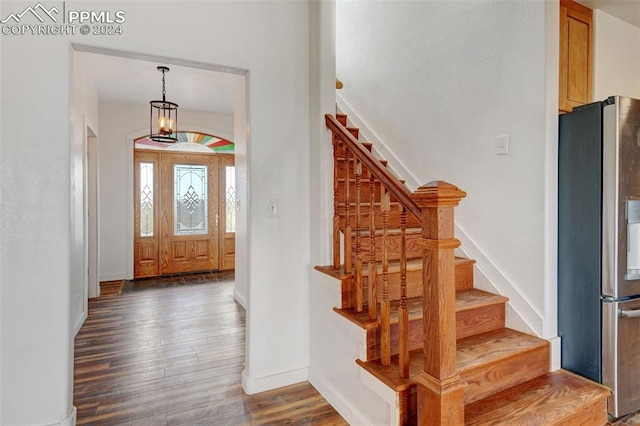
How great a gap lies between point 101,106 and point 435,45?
4980 millimetres

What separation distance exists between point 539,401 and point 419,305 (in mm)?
719

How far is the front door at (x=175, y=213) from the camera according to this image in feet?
19.7

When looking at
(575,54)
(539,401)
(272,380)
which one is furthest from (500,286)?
(272,380)

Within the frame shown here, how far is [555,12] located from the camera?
2049 millimetres

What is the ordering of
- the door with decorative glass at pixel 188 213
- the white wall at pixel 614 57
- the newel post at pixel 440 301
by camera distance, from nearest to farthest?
Result: the newel post at pixel 440 301 → the white wall at pixel 614 57 → the door with decorative glass at pixel 188 213

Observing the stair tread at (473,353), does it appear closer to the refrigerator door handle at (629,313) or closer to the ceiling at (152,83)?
the refrigerator door handle at (629,313)

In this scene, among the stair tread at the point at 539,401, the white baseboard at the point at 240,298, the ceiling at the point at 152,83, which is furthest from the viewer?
the white baseboard at the point at 240,298

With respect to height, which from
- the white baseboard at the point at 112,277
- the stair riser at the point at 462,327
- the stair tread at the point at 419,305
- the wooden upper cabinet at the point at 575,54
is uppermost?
the wooden upper cabinet at the point at 575,54

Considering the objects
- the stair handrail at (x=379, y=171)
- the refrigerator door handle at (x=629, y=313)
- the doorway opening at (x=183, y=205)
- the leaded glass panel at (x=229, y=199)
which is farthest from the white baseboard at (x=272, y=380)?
the leaded glass panel at (x=229, y=199)

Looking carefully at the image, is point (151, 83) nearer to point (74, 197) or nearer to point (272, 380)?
point (74, 197)

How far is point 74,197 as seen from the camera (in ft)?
6.57

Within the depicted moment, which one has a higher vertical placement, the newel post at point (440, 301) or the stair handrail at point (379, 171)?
the stair handrail at point (379, 171)

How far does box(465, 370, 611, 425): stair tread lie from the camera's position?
1633 mm

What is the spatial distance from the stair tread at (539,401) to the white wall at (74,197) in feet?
3.89
